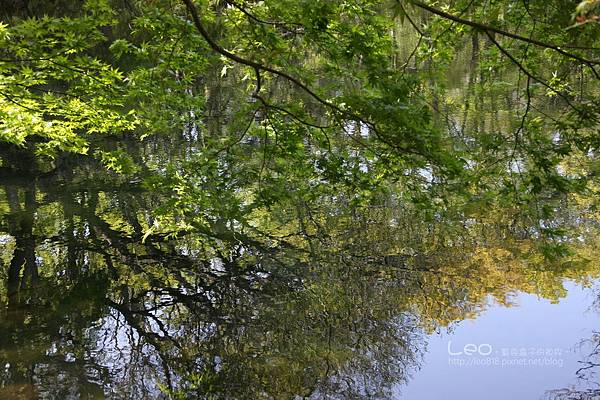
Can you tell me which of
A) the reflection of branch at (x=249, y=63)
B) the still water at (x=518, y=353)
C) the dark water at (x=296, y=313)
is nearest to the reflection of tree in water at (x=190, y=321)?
the dark water at (x=296, y=313)

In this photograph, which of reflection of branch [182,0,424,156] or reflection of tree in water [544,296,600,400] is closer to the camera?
reflection of branch [182,0,424,156]

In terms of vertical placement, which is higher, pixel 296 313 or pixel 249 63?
pixel 296 313

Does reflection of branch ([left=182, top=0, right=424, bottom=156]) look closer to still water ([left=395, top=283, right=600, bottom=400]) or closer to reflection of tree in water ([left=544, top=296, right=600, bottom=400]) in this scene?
still water ([left=395, top=283, right=600, bottom=400])

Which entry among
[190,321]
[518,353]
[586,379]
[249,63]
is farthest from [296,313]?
[249,63]

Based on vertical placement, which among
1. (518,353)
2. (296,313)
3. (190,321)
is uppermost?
(296,313)

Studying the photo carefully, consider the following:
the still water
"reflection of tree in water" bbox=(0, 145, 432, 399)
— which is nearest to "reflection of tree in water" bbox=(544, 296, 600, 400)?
the still water

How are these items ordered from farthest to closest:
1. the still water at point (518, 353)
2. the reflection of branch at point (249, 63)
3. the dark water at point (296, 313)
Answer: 1. the dark water at point (296, 313)
2. the still water at point (518, 353)
3. the reflection of branch at point (249, 63)

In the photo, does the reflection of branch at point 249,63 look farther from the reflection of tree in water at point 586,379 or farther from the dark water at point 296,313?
the reflection of tree in water at point 586,379

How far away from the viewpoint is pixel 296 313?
6.78 m

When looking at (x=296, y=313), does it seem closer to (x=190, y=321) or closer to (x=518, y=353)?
(x=190, y=321)

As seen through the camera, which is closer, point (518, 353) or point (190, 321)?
point (518, 353)

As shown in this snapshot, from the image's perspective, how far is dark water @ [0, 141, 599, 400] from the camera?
561 centimetres

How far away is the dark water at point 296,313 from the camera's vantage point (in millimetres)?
5605

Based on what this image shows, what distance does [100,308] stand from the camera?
726cm
